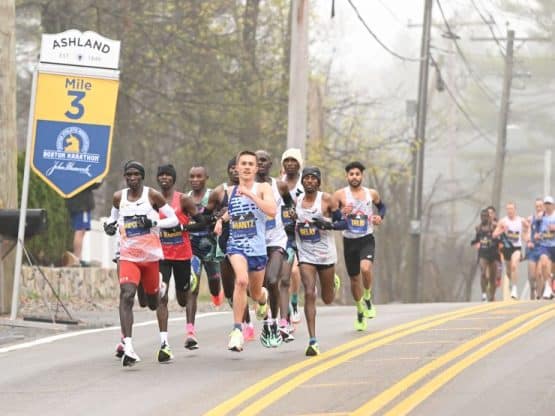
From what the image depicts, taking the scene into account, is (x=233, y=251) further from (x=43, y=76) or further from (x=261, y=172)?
(x=43, y=76)

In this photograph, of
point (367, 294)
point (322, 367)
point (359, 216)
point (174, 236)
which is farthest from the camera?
point (367, 294)

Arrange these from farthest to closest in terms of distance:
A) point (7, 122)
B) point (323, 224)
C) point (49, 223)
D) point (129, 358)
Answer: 1. point (49, 223)
2. point (7, 122)
3. point (323, 224)
4. point (129, 358)

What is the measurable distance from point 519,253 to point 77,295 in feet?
26.4

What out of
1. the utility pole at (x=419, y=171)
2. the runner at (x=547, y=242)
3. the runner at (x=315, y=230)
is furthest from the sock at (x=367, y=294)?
the utility pole at (x=419, y=171)

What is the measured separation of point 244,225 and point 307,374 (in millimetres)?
1889

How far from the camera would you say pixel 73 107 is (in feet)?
67.3

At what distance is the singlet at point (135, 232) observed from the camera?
1466 centimetres

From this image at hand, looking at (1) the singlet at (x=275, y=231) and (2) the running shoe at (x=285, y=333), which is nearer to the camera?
(1) the singlet at (x=275, y=231)

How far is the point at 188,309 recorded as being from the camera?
1603 cm

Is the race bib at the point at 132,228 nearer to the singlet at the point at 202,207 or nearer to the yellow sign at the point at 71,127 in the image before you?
the singlet at the point at 202,207

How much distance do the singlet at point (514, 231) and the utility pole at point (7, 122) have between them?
399 inches

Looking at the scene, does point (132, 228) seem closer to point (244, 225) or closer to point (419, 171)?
point (244, 225)

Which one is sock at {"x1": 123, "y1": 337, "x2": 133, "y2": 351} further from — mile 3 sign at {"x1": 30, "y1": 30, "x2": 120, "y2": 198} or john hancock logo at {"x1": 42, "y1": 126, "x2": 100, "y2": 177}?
john hancock logo at {"x1": 42, "y1": 126, "x2": 100, "y2": 177}

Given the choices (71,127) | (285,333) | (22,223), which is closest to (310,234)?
(285,333)
